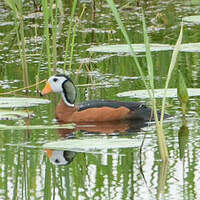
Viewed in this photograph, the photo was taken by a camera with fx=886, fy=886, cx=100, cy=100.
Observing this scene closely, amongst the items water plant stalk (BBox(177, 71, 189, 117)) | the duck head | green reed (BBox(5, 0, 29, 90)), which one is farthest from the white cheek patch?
water plant stalk (BBox(177, 71, 189, 117))

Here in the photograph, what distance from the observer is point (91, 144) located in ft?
23.6

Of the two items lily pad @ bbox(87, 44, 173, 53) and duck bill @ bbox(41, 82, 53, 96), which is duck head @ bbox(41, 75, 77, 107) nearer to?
duck bill @ bbox(41, 82, 53, 96)

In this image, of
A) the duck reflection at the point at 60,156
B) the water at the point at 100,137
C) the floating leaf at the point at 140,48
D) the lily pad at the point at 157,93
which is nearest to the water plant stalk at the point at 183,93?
the water at the point at 100,137

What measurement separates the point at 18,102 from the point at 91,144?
1745mm

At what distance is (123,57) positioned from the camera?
454 inches

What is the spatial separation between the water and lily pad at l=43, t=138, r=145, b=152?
0.17 feet

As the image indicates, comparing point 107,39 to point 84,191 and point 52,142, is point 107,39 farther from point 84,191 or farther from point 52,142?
point 84,191

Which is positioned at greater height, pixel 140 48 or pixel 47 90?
pixel 140 48

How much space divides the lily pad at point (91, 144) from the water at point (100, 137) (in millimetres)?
52

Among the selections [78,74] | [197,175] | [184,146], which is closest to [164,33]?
[78,74]

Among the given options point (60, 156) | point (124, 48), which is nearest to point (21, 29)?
point (124, 48)

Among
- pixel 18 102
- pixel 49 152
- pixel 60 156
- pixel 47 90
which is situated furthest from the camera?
pixel 47 90

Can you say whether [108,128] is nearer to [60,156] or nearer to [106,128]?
[106,128]

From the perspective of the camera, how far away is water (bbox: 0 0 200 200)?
614cm
